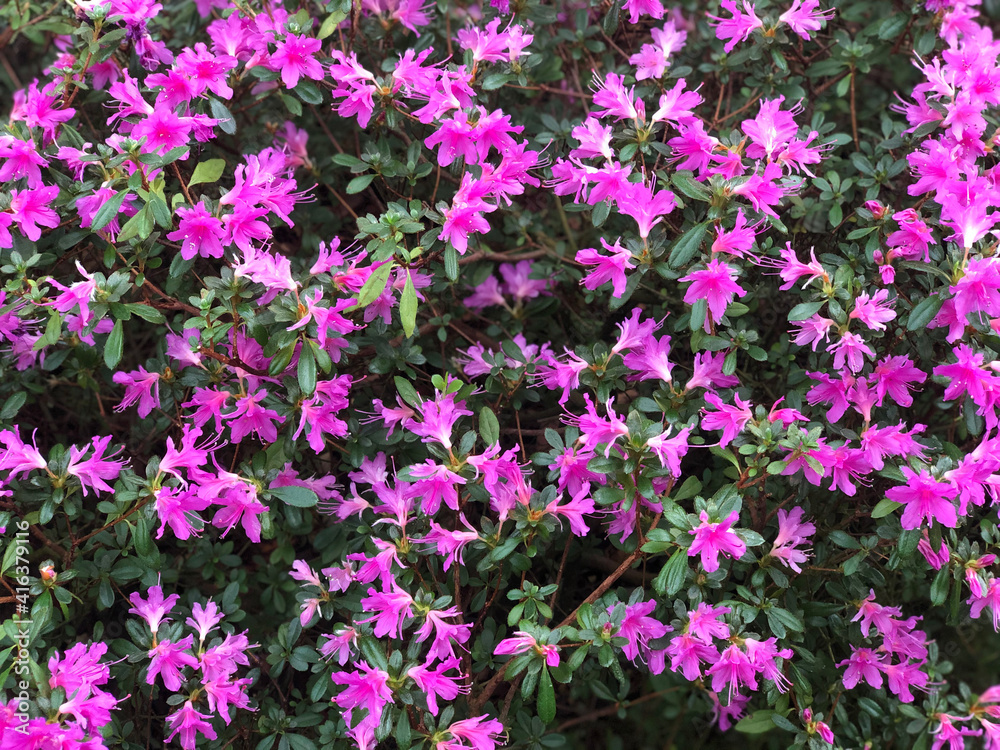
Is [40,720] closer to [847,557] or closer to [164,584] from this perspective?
[164,584]

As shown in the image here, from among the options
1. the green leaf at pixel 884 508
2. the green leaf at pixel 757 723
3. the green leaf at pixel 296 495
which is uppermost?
the green leaf at pixel 884 508

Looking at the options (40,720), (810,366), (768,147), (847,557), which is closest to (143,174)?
(40,720)

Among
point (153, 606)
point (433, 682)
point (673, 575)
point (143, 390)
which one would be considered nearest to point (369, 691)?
point (433, 682)

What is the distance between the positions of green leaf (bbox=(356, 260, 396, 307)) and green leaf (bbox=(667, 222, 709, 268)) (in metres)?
0.55

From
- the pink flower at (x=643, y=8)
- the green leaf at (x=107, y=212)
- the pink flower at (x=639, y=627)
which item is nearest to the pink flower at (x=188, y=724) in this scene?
the pink flower at (x=639, y=627)

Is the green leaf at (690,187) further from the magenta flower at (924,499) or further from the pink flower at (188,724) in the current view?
the pink flower at (188,724)

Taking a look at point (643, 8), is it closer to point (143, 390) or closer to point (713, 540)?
point (713, 540)

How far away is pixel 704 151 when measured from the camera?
1.76 m

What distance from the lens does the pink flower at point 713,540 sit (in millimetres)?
1503

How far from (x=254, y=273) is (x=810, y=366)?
119cm

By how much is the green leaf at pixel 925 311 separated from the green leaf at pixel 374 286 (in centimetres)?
100

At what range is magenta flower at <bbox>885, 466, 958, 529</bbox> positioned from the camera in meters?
1.52

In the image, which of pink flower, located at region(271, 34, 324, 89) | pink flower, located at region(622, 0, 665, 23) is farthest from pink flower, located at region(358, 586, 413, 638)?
pink flower, located at region(622, 0, 665, 23)

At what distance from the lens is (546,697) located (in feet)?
5.05
